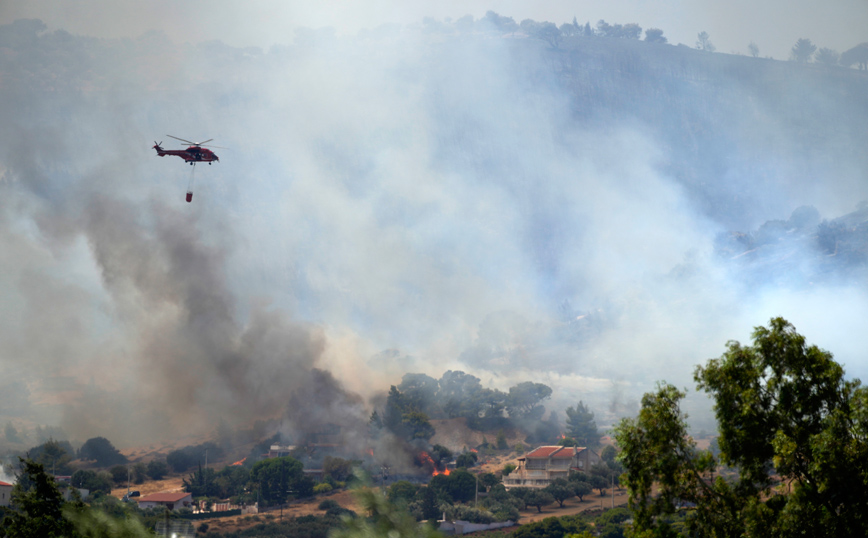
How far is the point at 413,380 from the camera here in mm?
190250

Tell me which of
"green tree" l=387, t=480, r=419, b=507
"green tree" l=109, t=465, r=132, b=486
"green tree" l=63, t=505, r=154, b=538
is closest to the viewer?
"green tree" l=63, t=505, r=154, b=538

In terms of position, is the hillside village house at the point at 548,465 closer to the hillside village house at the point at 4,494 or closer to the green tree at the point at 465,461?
the green tree at the point at 465,461

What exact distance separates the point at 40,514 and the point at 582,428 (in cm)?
14967

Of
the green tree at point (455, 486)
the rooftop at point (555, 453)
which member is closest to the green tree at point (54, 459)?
the green tree at point (455, 486)

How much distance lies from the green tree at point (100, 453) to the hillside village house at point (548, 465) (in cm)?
9150

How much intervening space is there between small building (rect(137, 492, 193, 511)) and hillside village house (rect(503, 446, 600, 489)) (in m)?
55.7

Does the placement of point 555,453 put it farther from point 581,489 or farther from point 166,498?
point 166,498

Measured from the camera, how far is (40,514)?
3612 cm

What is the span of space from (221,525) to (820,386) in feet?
295

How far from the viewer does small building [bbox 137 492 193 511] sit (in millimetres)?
103625

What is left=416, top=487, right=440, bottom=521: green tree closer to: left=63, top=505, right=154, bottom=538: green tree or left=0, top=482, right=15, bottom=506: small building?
left=0, top=482, right=15, bottom=506: small building

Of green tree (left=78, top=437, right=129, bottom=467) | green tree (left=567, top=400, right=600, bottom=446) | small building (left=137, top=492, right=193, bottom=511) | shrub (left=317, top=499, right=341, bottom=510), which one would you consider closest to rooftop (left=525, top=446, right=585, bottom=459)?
green tree (left=567, top=400, right=600, bottom=446)

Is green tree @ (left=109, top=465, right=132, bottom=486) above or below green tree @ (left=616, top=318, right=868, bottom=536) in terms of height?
below

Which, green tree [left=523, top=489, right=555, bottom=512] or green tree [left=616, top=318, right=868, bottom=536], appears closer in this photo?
green tree [left=616, top=318, right=868, bottom=536]
